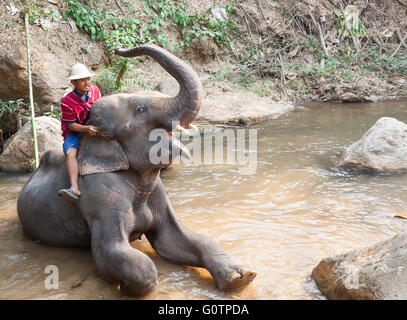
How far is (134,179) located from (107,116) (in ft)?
1.76

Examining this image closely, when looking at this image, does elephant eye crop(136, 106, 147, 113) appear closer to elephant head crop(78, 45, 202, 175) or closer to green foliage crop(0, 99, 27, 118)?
elephant head crop(78, 45, 202, 175)

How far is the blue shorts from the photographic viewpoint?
11.5 ft

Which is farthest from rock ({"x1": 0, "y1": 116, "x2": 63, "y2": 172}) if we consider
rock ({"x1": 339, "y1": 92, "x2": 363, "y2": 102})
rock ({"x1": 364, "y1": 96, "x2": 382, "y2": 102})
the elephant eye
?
rock ({"x1": 364, "y1": 96, "x2": 382, "y2": 102})

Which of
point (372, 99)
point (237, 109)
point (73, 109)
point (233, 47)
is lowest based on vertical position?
point (73, 109)

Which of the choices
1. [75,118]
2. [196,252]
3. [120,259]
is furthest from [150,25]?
[120,259]

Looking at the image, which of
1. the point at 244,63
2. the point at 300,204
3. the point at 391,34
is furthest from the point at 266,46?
Answer: the point at 300,204

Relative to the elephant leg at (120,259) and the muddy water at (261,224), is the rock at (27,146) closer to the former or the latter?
the muddy water at (261,224)

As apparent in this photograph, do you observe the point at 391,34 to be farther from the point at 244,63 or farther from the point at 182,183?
the point at 182,183

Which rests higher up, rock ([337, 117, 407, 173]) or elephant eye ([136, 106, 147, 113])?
elephant eye ([136, 106, 147, 113])

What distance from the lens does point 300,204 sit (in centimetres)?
496

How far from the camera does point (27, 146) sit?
6.50 meters

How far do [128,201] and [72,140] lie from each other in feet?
2.39

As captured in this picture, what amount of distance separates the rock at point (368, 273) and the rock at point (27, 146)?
15.4 ft

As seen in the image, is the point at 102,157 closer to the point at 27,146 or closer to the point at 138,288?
the point at 138,288
